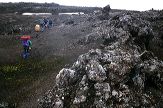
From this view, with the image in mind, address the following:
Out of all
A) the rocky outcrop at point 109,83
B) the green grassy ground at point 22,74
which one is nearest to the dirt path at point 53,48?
the green grassy ground at point 22,74

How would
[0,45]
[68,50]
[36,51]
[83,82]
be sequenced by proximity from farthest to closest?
[0,45] < [36,51] < [68,50] < [83,82]

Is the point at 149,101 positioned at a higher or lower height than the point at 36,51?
higher

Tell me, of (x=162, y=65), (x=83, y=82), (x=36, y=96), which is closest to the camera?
(x=83, y=82)

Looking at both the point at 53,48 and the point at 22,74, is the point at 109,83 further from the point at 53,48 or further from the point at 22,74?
the point at 53,48

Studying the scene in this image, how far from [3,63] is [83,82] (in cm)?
2015

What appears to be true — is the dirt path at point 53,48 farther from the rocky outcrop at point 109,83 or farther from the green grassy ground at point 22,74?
the rocky outcrop at point 109,83

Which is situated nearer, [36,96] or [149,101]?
[149,101]

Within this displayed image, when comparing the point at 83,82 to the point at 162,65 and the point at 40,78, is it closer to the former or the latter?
the point at 162,65

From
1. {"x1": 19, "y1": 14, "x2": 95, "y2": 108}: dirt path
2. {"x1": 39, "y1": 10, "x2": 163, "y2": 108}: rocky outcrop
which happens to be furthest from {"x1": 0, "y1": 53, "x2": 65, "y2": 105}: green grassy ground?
{"x1": 39, "y1": 10, "x2": 163, "y2": 108}: rocky outcrop

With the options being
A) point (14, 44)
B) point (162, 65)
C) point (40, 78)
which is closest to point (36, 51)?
point (14, 44)

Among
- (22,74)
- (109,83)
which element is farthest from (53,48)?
(109,83)

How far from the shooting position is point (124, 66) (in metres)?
22.5

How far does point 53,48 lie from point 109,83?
26.8 metres

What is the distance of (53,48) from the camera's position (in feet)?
154
